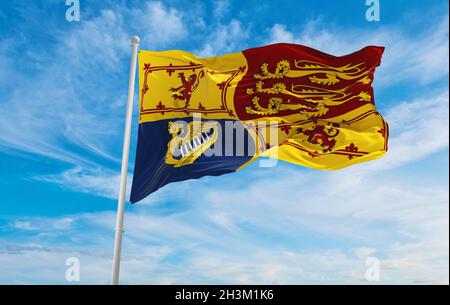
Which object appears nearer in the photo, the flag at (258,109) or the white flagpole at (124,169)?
the white flagpole at (124,169)

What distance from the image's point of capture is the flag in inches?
460

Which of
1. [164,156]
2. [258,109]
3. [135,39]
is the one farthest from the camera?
[258,109]

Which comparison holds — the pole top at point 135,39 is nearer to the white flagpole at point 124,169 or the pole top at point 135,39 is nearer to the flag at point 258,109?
the white flagpole at point 124,169

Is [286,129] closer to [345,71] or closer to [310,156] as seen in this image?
[310,156]

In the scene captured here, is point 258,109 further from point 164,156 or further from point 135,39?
point 135,39

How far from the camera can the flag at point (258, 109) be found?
460 inches

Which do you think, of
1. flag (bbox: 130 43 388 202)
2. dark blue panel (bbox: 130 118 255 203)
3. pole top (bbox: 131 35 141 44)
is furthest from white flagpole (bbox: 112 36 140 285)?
flag (bbox: 130 43 388 202)

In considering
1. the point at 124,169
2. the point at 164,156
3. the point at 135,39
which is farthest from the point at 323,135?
the point at 135,39

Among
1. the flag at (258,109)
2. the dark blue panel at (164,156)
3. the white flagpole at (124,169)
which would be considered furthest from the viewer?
the flag at (258,109)

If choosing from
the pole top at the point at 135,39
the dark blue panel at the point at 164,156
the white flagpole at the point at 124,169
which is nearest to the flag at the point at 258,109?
the dark blue panel at the point at 164,156

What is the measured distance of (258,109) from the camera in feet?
41.1

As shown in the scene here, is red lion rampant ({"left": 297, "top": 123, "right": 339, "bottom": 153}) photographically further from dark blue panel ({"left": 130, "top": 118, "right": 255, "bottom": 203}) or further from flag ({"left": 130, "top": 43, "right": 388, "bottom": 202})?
dark blue panel ({"left": 130, "top": 118, "right": 255, "bottom": 203})

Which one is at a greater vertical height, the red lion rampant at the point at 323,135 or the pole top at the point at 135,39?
the pole top at the point at 135,39
